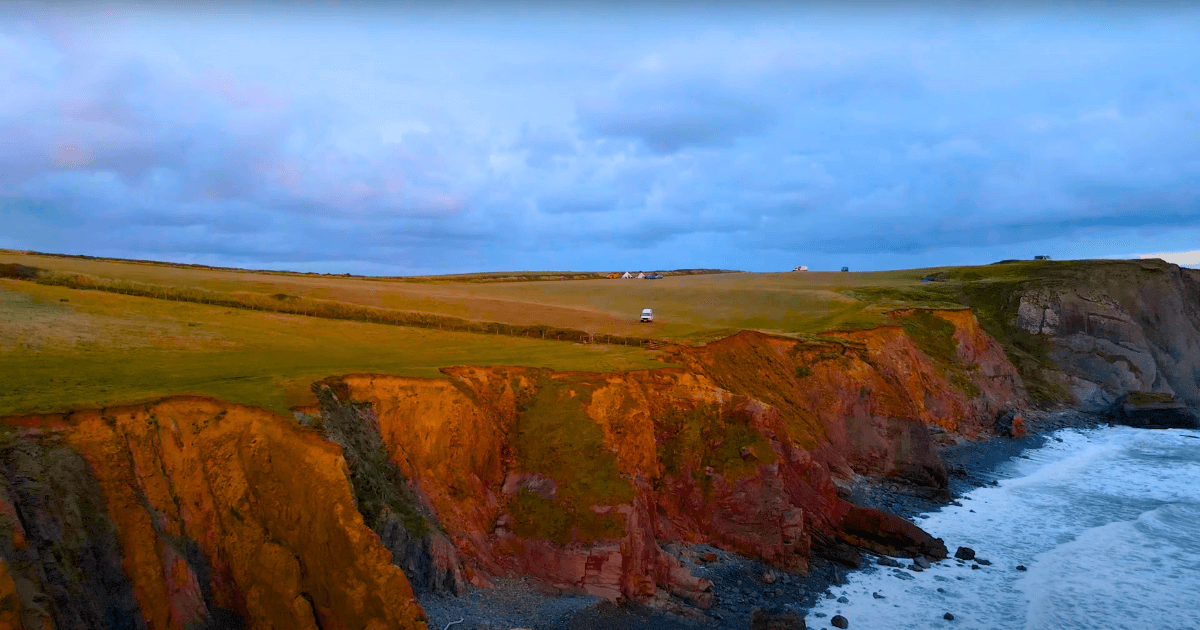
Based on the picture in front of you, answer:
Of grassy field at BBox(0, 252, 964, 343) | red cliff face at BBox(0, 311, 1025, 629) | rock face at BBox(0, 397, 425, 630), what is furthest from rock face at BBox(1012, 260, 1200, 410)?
rock face at BBox(0, 397, 425, 630)

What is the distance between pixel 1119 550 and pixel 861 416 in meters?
13.7

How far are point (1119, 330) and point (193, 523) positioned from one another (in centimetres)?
8090

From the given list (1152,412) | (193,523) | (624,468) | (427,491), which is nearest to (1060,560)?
(624,468)

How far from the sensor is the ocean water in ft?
78.6

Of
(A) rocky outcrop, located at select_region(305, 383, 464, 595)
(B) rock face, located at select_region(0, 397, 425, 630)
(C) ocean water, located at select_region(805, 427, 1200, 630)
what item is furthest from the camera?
(C) ocean water, located at select_region(805, 427, 1200, 630)

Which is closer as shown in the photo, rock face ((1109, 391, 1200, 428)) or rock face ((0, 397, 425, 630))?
rock face ((0, 397, 425, 630))

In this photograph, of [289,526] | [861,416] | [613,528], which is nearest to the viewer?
[289,526]

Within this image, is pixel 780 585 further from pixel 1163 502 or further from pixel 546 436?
pixel 1163 502

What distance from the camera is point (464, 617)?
19.5m

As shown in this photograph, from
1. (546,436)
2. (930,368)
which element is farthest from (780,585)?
(930,368)

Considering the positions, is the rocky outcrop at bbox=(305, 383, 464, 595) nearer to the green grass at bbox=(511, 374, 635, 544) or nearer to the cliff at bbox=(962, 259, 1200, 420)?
the green grass at bbox=(511, 374, 635, 544)

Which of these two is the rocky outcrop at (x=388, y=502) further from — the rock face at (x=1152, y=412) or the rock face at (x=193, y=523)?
the rock face at (x=1152, y=412)

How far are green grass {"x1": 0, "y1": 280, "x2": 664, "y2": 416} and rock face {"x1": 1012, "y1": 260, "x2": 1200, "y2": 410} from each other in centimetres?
5484

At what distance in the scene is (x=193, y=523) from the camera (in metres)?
17.5
